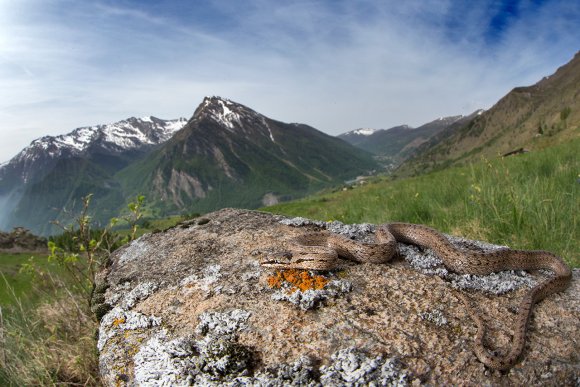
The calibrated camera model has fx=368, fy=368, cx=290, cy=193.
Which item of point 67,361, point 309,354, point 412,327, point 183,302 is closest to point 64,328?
point 67,361

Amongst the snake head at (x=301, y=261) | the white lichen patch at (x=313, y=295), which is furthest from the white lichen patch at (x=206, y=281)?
the white lichen patch at (x=313, y=295)

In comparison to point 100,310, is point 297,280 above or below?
above

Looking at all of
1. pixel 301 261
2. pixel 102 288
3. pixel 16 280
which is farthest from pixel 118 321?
pixel 16 280

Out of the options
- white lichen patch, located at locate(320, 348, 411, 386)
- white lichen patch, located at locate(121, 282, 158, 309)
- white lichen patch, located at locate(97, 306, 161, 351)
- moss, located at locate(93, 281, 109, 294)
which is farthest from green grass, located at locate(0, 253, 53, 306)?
white lichen patch, located at locate(320, 348, 411, 386)

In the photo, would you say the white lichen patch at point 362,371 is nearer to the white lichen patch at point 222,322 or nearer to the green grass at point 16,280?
the white lichen patch at point 222,322

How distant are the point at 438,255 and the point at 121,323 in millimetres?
4312

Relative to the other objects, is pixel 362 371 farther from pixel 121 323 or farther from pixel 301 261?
pixel 121 323

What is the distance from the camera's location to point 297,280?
182 inches

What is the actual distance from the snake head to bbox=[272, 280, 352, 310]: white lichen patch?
0.38 meters

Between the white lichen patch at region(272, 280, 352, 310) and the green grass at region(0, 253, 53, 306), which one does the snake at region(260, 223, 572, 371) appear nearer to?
the white lichen patch at region(272, 280, 352, 310)

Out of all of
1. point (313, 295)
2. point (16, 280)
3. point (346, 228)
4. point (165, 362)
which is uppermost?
point (346, 228)

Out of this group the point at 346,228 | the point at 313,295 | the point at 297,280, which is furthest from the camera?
the point at 346,228

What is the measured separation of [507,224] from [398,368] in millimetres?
6150

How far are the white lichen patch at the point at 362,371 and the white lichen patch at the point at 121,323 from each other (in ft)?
7.10
